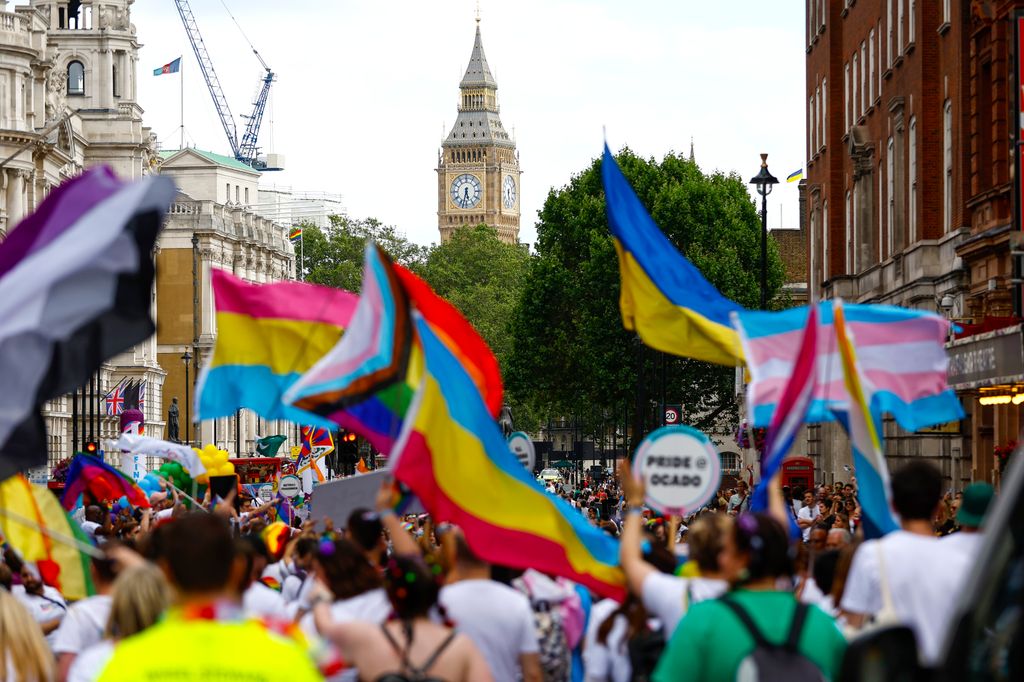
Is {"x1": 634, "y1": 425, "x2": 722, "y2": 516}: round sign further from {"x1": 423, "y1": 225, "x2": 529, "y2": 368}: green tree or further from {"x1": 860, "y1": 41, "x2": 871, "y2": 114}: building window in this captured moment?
{"x1": 423, "y1": 225, "x2": 529, "y2": 368}: green tree

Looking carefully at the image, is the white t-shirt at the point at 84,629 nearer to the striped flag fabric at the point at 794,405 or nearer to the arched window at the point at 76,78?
the striped flag fabric at the point at 794,405

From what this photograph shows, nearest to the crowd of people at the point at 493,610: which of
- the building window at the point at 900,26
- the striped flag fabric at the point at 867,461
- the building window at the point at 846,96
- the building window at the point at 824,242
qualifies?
the striped flag fabric at the point at 867,461

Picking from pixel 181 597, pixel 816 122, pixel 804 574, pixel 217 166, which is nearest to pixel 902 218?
pixel 816 122

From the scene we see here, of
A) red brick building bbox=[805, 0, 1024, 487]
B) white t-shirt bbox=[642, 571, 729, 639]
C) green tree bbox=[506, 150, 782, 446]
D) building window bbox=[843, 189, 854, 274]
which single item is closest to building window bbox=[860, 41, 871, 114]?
red brick building bbox=[805, 0, 1024, 487]

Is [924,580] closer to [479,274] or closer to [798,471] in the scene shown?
[798,471]

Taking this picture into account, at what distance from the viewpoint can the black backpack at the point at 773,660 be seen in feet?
22.0

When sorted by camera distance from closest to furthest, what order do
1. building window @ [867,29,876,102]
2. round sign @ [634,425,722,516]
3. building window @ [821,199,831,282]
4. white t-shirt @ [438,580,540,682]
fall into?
1. white t-shirt @ [438,580,540,682]
2. round sign @ [634,425,722,516]
3. building window @ [867,29,876,102]
4. building window @ [821,199,831,282]

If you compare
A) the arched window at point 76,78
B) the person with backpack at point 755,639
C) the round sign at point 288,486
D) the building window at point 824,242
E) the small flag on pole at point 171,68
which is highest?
the small flag on pole at point 171,68

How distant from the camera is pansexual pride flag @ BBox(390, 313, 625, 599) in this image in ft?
31.0

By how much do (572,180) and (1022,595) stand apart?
7443 centimetres

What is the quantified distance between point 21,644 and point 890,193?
1433 inches

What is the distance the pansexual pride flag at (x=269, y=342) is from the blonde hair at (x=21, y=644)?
21.0 feet

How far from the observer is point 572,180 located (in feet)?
259

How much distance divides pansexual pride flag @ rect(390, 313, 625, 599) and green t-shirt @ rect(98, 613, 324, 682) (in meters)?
3.86
